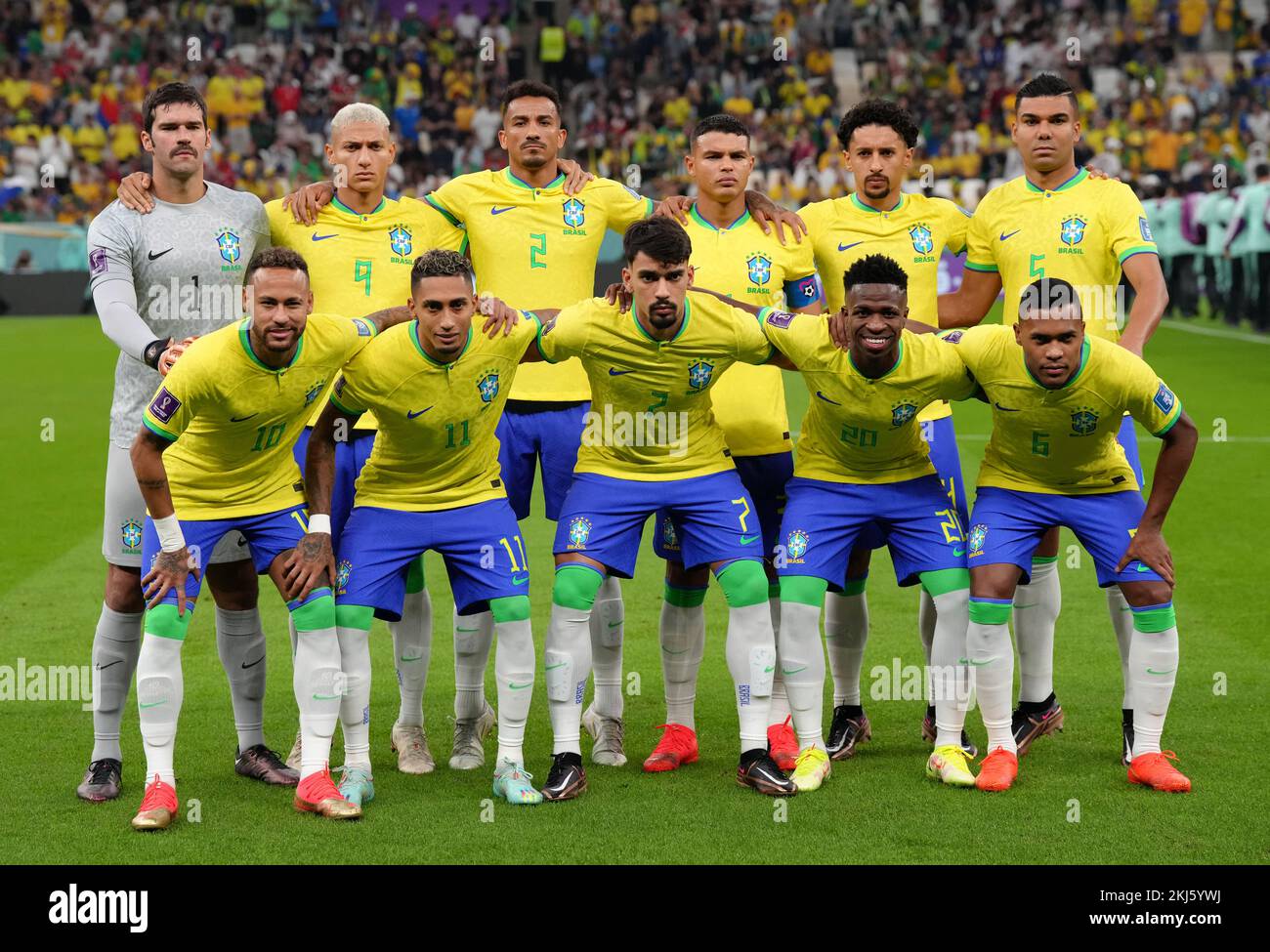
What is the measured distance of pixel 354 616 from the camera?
19.2ft

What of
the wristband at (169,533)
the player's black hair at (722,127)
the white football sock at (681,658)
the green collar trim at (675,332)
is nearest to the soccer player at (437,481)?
the green collar trim at (675,332)

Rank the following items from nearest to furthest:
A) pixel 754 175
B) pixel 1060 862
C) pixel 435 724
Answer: pixel 1060 862 → pixel 435 724 → pixel 754 175

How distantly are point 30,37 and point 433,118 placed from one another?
9.30 meters

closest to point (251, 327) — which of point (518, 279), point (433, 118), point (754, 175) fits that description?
point (518, 279)

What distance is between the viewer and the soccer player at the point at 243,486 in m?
5.55

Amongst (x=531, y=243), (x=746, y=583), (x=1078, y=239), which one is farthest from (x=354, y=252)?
(x=1078, y=239)

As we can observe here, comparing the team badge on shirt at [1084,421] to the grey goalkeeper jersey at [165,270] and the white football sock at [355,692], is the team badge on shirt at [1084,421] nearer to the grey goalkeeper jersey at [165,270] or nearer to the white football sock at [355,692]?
the white football sock at [355,692]

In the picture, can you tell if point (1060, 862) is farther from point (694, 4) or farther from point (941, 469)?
Result: point (694, 4)

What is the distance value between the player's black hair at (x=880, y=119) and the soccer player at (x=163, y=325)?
97.3 inches

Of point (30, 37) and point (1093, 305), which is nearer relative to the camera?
point (1093, 305)

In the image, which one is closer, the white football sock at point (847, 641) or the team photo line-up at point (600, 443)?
the team photo line-up at point (600, 443)

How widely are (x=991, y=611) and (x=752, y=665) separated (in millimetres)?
911

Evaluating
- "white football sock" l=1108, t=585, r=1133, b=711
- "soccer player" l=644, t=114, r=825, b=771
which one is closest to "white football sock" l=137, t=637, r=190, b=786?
"soccer player" l=644, t=114, r=825, b=771

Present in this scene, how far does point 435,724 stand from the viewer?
22.8 feet
